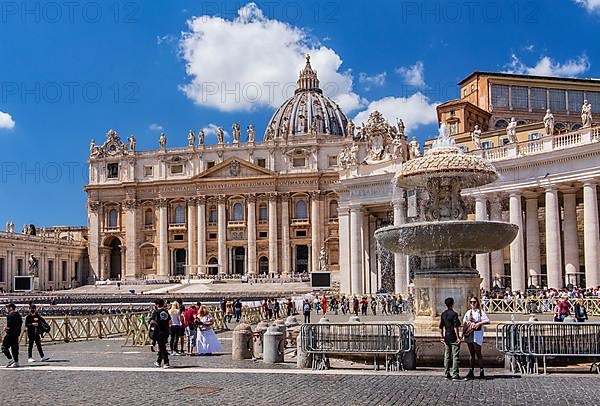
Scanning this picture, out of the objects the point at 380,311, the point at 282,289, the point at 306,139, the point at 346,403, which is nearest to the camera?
the point at 346,403

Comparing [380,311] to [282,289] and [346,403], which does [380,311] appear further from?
[282,289]

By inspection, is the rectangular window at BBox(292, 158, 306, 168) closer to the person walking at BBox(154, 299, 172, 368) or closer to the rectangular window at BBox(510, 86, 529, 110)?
the rectangular window at BBox(510, 86, 529, 110)

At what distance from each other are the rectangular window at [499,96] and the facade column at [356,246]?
1062 inches

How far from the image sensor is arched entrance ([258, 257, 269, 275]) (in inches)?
3883

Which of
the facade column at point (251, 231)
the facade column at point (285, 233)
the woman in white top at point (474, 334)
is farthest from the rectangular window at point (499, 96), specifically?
the woman in white top at point (474, 334)

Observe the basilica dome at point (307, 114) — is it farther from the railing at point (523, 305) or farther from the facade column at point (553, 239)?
the railing at point (523, 305)

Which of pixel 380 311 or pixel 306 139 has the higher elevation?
pixel 306 139

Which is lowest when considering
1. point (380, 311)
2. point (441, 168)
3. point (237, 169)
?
point (380, 311)

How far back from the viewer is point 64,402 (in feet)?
37.5

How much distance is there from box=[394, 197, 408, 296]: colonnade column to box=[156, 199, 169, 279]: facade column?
2469 inches

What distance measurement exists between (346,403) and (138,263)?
92.5 m

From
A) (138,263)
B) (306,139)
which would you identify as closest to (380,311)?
(306,139)

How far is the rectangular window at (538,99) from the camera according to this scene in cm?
6526

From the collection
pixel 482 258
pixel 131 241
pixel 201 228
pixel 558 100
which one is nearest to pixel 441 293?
pixel 482 258
